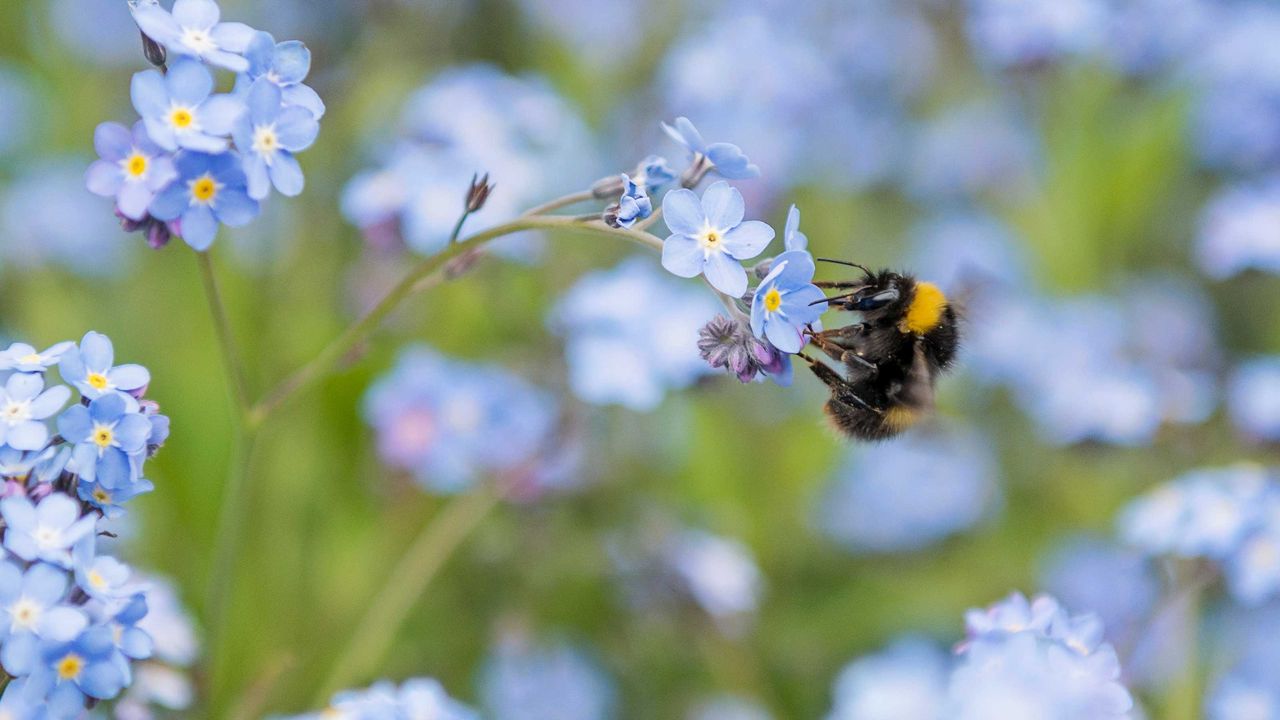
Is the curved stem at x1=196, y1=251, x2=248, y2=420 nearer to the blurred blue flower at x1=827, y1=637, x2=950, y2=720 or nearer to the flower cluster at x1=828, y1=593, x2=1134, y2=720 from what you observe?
the flower cluster at x1=828, y1=593, x2=1134, y2=720

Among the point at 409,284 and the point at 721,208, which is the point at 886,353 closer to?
the point at 721,208

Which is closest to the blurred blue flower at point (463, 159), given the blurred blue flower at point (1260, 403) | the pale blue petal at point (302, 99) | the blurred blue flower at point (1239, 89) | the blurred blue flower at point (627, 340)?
the blurred blue flower at point (627, 340)

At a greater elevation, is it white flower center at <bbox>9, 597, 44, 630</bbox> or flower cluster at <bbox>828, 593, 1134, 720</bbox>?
flower cluster at <bbox>828, 593, 1134, 720</bbox>

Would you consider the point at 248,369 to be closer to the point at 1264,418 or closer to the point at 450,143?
the point at 450,143

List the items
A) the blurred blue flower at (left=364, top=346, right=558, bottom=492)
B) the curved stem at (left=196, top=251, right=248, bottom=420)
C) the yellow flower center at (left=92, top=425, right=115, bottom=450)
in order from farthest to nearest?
the blurred blue flower at (left=364, top=346, right=558, bottom=492)
the curved stem at (left=196, top=251, right=248, bottom=420)
the yellow flower center at (left=92, top=425, right=115, bottom=450)

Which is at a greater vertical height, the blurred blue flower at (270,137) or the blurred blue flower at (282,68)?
the blurred blue flower at (282,68)

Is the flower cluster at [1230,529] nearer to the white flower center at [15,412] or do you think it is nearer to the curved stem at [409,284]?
the curved stem at [409,284]

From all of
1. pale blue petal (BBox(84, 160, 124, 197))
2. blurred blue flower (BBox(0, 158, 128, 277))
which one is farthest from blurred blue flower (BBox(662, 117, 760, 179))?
blurred blue flower (BBox(0, 158, 128, 277))
